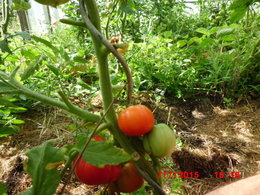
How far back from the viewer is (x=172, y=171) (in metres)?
0.99

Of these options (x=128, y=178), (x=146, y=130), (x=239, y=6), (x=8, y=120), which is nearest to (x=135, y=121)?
(x=146, y=130)

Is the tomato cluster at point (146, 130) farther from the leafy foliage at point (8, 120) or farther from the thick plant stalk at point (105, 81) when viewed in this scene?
the leafy foliage at point (8, 120)

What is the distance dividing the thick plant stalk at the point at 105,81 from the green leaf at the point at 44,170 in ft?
0.55

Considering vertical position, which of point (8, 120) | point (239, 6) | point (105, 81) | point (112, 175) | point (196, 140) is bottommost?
point (196, 140)

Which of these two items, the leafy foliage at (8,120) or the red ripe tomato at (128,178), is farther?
the leafy foliage at (8,120)

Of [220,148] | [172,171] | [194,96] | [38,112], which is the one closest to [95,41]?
[172,171]

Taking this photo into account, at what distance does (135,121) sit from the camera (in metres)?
0.49

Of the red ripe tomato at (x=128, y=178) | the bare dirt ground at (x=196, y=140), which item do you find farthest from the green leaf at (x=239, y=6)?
the red ripe tomato at (x=128, y=178)

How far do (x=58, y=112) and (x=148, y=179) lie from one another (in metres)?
1.01

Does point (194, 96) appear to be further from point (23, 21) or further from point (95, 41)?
point (23, 21)

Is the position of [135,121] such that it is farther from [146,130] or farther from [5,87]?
[5,87]

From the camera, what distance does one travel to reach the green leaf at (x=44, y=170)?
0.39m

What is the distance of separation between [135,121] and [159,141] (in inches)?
3.3

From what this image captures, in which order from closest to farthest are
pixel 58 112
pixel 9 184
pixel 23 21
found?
1. pixel 9 184
2. pixel 58 112
3. pixel 23 21
